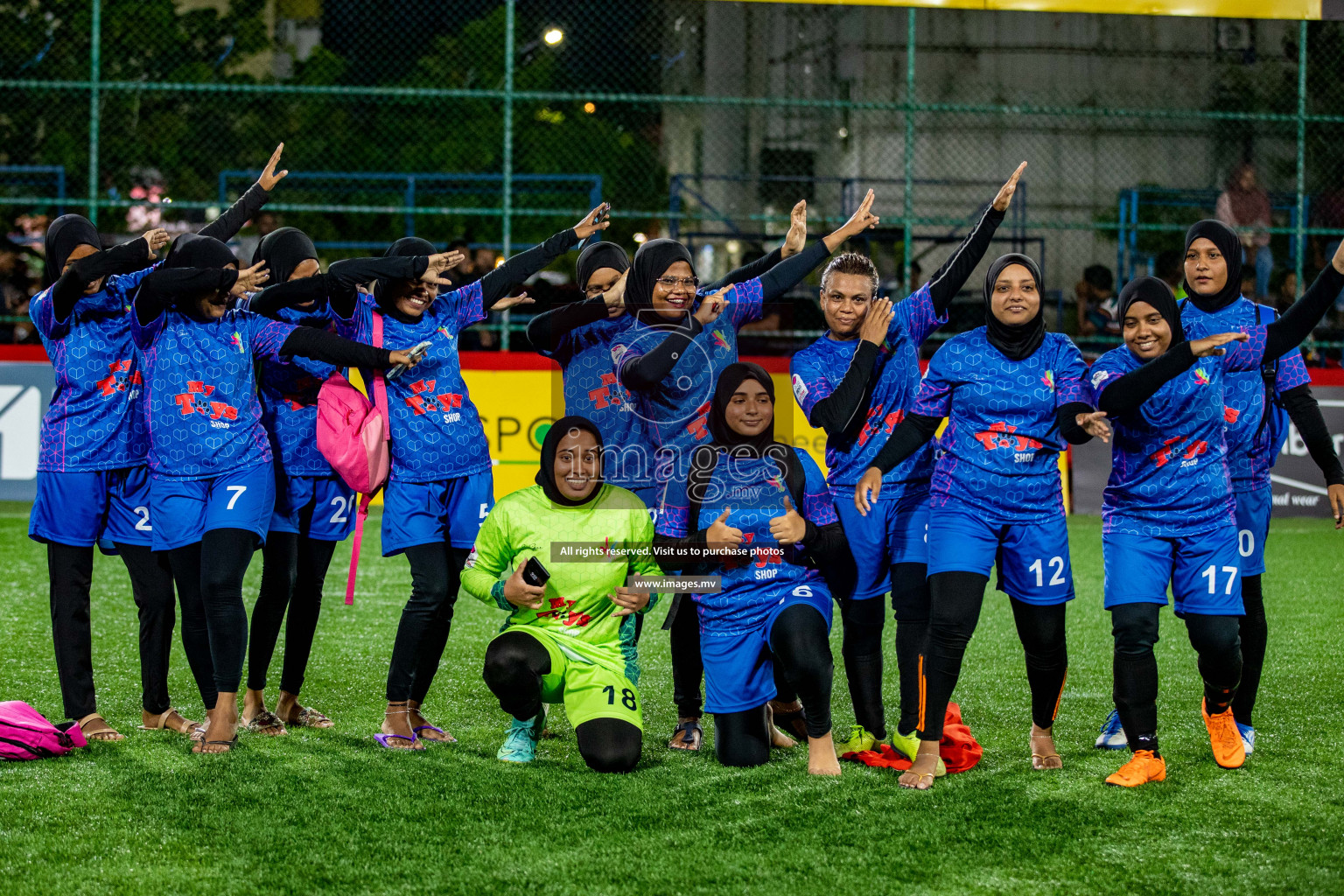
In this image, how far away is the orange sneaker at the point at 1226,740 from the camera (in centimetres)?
472

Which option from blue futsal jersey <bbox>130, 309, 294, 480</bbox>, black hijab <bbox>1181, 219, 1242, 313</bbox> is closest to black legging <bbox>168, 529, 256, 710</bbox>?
blue futsal jersey <bbox>130, 309, 294, 480</bbox>

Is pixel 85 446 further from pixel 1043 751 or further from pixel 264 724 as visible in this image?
pixel 1043 751

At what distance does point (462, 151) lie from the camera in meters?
17.8

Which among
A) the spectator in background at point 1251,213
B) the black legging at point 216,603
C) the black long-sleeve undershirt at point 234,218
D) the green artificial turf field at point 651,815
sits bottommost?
the green artificial turf field at point 651,815

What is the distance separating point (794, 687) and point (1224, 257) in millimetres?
2198

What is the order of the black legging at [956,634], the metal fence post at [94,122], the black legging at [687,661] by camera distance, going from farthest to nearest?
the metal fence post at [94,122], the black legging at [687,661], the black legging at [956,634]

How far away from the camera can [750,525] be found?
475 centimetres

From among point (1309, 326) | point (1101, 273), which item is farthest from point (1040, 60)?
point (1309, 326)

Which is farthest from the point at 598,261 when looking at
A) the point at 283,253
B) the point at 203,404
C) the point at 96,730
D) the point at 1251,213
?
the point at 1251,213

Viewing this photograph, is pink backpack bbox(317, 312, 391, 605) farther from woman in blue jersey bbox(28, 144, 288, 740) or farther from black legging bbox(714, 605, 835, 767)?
black legging bbox(714, 605, 835, 767)

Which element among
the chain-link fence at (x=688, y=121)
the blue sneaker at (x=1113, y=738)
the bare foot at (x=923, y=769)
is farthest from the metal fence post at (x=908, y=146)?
the bare foot at (x=923, y=769)

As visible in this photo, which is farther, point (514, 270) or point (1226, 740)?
point (514, 270)

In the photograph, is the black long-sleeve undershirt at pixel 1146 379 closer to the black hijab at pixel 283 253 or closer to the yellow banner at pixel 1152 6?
the black hijab at pixel 283 253

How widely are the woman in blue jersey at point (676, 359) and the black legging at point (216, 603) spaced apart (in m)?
1.52
